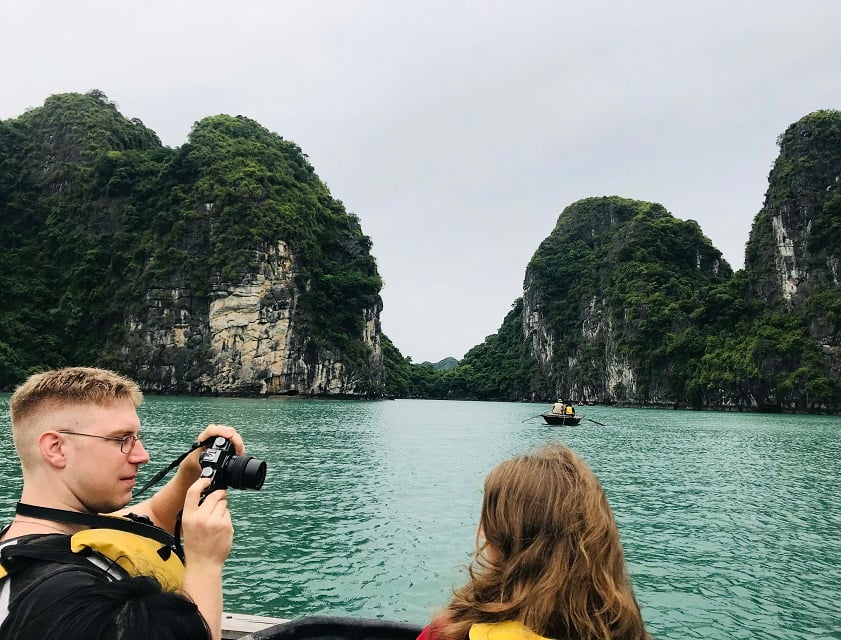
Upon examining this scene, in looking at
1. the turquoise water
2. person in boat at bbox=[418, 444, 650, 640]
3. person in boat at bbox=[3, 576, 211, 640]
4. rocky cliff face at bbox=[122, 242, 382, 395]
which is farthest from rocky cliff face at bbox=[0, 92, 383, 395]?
person in boat at bbox=[3, 576, 211, 640]

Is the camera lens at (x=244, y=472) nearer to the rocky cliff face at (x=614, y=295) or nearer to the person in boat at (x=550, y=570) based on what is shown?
the person in boat at (x=550, y=570)

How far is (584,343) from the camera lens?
3706 inches

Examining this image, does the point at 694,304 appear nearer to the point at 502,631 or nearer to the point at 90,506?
the point at 502,631

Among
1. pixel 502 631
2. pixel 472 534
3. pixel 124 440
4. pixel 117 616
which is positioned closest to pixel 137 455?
pixel 124 440

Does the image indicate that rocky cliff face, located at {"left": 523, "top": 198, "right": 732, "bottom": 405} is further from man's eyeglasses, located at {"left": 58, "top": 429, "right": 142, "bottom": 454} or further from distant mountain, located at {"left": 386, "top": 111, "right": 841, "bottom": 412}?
man's eyeglasses, located at {"left": 58, "top": 429, "right": 142, "bottom": 454}

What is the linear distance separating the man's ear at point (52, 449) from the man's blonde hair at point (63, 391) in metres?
0.08

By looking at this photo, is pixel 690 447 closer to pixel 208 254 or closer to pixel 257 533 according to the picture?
pixel 257 533

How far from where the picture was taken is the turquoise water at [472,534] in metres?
5.91

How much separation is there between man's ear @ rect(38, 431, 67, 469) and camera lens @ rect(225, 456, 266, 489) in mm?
395

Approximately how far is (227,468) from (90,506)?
333 mm

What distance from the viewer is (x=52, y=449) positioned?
1.39 meters

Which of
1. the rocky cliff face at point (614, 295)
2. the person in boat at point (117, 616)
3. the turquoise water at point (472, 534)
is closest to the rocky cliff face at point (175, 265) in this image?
the rocky cliff face at point (614, 295)

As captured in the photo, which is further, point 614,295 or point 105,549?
point 614,295

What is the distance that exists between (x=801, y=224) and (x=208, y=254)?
6508 centimetres
